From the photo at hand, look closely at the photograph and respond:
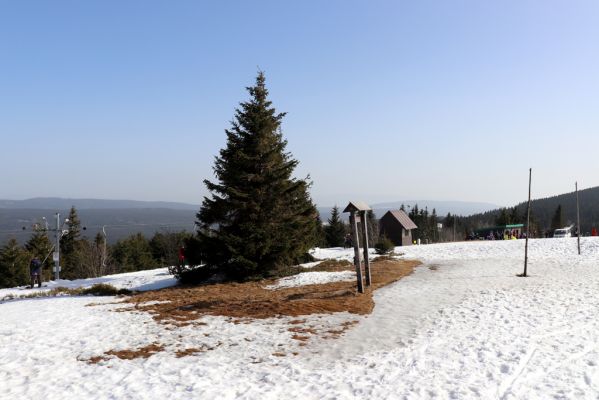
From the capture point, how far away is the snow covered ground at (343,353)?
23.1ft

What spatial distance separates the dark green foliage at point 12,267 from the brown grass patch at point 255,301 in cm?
3623

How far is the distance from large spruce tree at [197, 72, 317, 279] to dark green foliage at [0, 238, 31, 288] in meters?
34.7

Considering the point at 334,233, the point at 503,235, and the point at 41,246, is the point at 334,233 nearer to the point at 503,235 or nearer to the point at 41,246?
the point at 503,235

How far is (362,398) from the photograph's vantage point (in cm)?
664

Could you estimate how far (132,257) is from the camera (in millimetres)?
59562

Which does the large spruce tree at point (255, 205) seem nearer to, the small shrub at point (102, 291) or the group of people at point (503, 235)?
the small shrub at point (102, 291)

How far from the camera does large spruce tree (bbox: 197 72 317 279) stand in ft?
64.6

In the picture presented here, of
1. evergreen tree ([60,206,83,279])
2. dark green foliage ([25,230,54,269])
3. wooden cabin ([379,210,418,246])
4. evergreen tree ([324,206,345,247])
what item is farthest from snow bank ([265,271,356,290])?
evergreen tree ([324,206,345,247])

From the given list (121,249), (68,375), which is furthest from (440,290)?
(121,249)

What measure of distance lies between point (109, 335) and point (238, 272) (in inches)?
378

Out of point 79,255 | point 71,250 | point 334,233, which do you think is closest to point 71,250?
point 71,250

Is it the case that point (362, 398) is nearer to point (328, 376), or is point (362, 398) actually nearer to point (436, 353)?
point (328, 376)

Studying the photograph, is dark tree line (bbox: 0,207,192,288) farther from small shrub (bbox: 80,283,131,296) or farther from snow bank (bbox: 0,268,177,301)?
small shrub (bbox: 80,283,131,296)

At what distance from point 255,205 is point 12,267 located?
38101 mm
